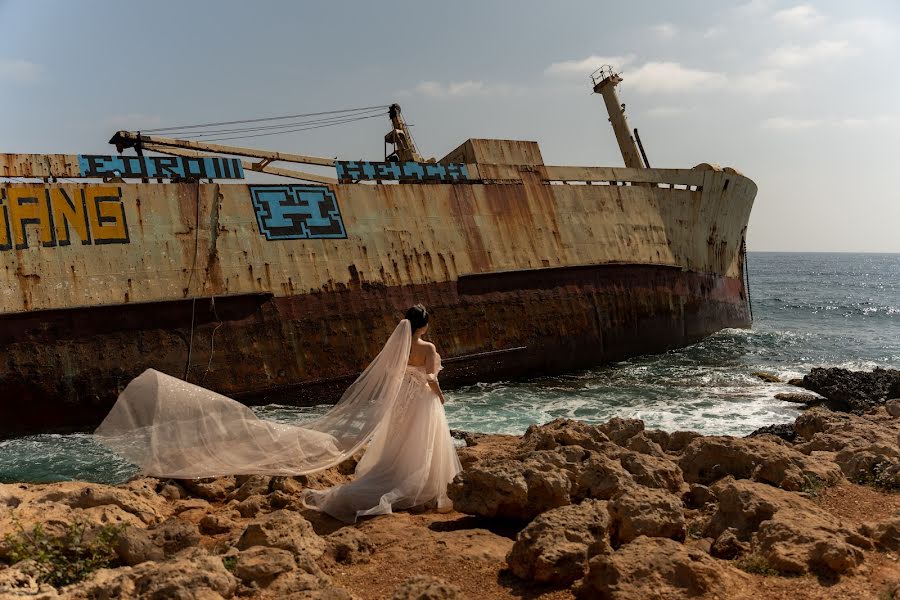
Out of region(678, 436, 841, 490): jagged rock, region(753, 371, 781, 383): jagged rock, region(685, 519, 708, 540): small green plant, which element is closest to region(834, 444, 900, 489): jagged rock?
region(678, 436, 841, 490): jagged rock

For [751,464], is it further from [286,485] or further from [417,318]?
[286,485]

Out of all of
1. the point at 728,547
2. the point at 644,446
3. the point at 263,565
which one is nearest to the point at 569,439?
the point at 644,446

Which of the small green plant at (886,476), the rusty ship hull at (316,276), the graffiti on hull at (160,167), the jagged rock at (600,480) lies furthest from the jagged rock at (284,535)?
the graffiti on hull at (160,167)

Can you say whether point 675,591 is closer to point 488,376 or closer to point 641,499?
point 641,499

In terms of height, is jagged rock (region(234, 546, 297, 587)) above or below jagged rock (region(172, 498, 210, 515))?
above

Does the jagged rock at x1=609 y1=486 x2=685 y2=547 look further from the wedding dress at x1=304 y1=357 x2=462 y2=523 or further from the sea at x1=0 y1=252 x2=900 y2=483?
the sea at x1=0 y1=252 x2=900 y2=483

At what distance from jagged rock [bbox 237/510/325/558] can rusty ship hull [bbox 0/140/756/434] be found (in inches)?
302

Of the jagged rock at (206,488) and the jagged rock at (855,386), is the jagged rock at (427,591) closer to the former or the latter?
the jagged rock at (206,488)

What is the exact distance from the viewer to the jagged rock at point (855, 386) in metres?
11.9

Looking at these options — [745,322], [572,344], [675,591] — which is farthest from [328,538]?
[745,322]

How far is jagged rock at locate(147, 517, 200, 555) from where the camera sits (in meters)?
4.12

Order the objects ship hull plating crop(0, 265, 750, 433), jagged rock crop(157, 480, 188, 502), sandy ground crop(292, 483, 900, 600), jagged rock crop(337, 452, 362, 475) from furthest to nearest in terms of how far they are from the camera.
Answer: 1. ship hull plating crop(0, 265, 750, 433)
2. jagged rock crop(337, 452, 362, 475)
3. jagged rock crop(157, 480, 188, 502)
4. sandy ground crop(292, 483, 900, 600)

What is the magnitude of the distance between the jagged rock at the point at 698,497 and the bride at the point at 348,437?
6.48 ft

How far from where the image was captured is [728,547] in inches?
158
